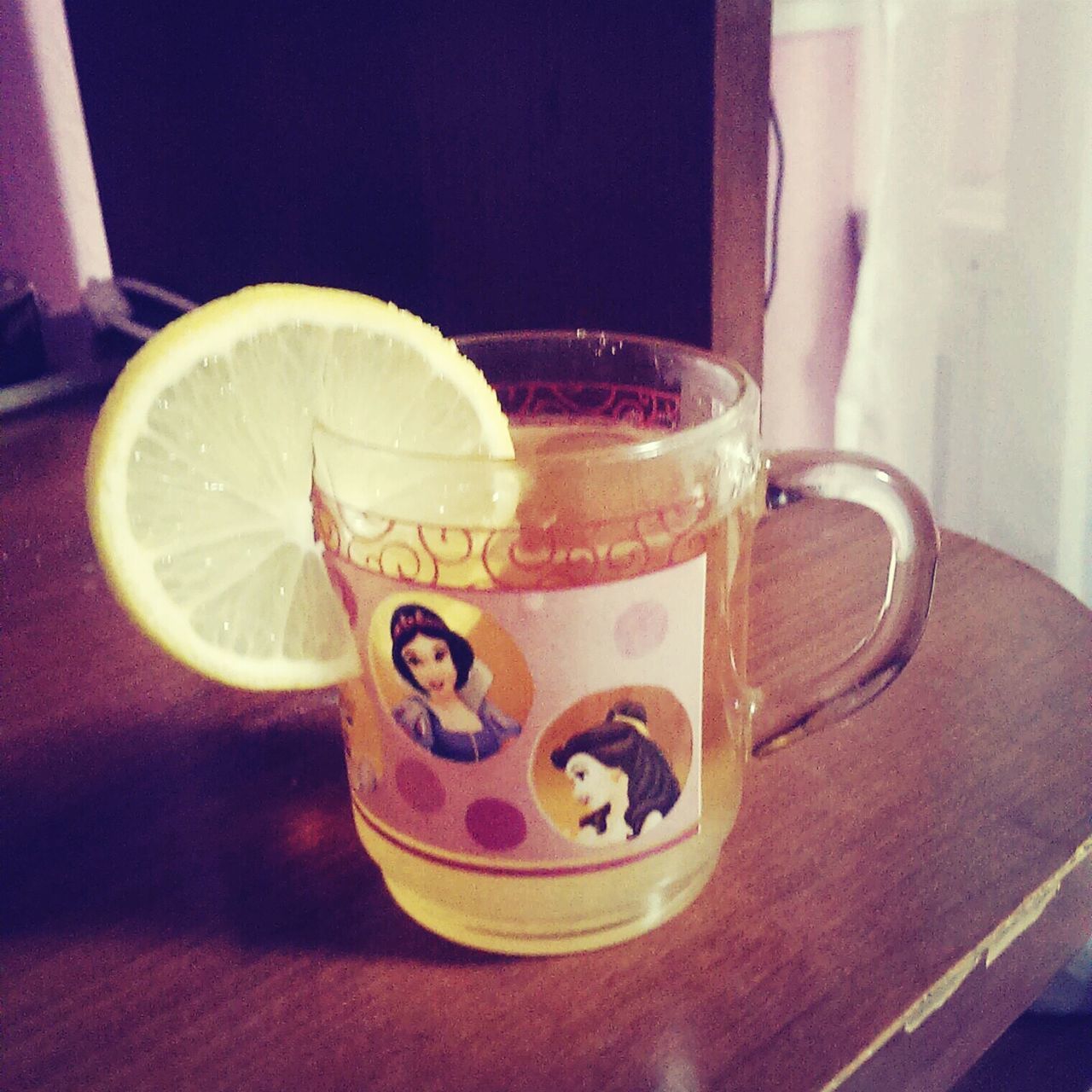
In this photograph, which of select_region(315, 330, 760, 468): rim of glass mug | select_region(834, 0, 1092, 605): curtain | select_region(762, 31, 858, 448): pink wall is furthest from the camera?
select_region(762, 31, 858, 448): pink wall

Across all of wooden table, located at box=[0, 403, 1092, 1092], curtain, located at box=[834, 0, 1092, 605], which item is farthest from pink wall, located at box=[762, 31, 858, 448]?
wooden table, located at box=[0, 403, 1092, 1092]

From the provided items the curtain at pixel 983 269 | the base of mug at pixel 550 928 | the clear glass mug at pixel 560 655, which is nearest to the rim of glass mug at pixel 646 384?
the clear glass mug at pixel 560 655

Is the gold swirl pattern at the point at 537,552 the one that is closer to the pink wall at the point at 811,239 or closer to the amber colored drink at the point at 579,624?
the amber colored drink at the point at 579,624

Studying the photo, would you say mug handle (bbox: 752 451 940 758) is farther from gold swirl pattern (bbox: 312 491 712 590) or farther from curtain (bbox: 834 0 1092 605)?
curtain (bbox: 834 0 1092 605)

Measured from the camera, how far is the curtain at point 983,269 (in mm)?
794

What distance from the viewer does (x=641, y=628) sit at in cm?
28

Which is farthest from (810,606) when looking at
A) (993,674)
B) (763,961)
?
(763,961)

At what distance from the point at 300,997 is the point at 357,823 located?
56 millimetres

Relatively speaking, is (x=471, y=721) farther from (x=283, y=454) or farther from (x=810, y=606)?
(x=810, y=606)

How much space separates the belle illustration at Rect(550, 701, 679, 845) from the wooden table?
0.04 metres

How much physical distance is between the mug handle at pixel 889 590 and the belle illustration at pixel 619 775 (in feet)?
0.18

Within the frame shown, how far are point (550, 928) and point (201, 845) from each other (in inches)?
4.9

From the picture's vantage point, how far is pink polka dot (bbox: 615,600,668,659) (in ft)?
0.91

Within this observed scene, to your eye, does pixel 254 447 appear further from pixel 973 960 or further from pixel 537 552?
pixel 973 960
